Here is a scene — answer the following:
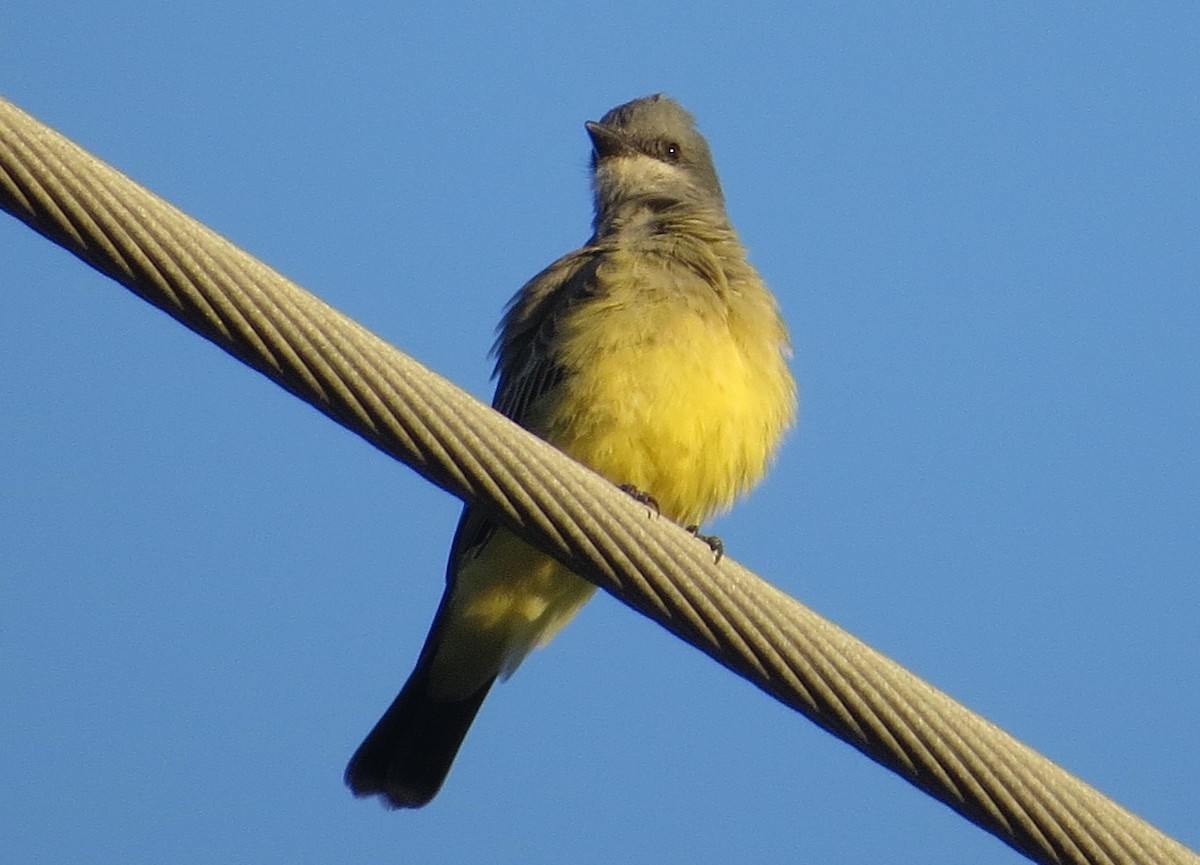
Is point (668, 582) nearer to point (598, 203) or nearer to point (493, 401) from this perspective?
point (493, 401)

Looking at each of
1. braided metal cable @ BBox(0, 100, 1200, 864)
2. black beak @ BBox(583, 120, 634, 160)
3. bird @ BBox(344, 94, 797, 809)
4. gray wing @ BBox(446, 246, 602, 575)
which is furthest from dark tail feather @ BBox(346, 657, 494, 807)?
braided metal cable @ BBox(0, 100, 1200, 864)

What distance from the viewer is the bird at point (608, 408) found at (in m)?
5.84

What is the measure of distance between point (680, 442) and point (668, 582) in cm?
225

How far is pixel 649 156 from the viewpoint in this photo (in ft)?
26.0

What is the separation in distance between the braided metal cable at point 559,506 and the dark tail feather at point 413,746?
3.14 meters

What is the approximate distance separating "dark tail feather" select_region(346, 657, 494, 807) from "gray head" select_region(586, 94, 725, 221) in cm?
210

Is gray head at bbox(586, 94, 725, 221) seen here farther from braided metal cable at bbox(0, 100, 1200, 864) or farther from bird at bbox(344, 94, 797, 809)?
braided metal cable at bbox(0, 100, 1200, 864)

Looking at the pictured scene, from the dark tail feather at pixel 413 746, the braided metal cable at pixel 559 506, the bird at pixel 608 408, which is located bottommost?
the braided metal cable at pixel 559 506

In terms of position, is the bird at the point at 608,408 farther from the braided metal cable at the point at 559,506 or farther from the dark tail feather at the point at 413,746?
the braided metal cable at the point at 559,506

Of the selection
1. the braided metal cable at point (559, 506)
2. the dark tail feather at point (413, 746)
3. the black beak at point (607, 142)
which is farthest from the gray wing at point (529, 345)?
the braided metal cable at point (559, 506)

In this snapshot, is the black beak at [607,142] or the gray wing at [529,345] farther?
the black beak at [607,142]

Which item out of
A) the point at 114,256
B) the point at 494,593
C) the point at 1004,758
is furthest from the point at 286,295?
the point at 494,593

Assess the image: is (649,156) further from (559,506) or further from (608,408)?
(559,506)

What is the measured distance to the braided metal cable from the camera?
3170 millimetres
